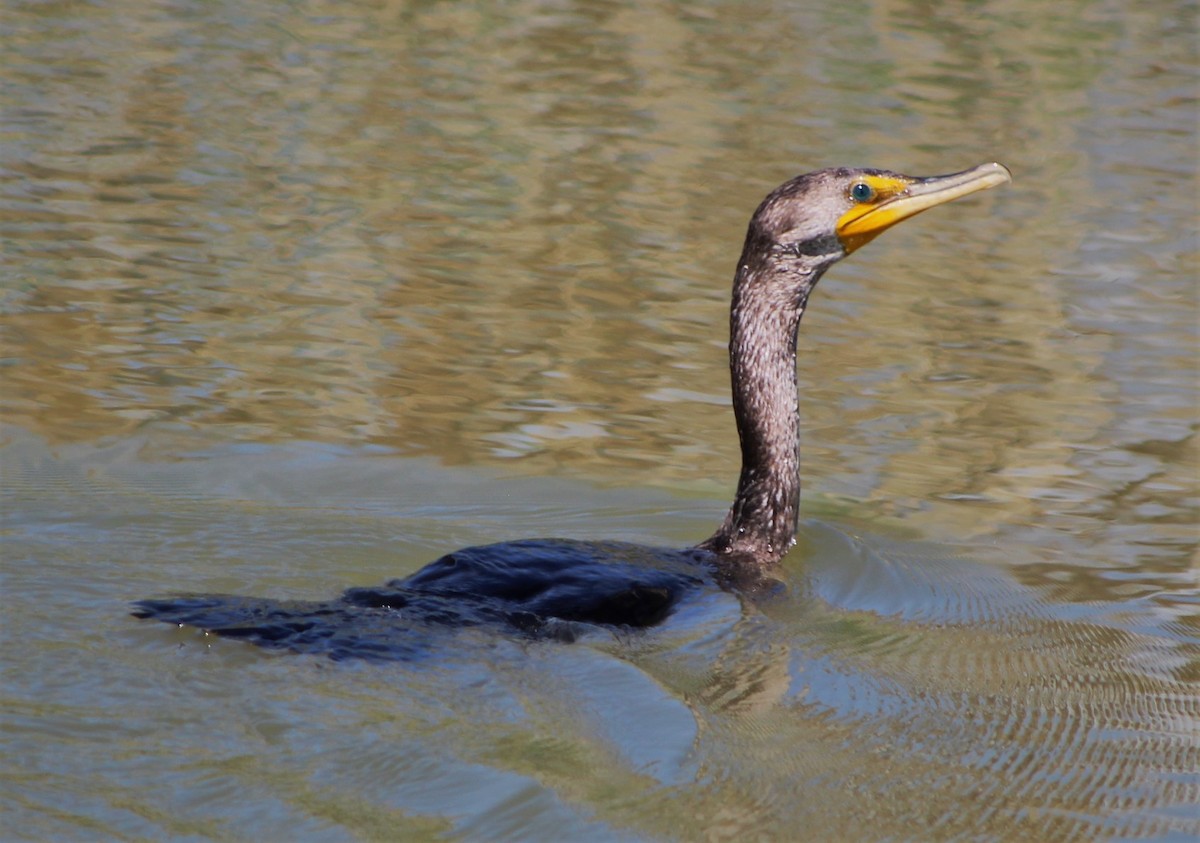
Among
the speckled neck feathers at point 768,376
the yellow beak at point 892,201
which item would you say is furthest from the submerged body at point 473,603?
the yellow beak at point 892,201

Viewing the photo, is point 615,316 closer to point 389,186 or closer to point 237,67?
point 389,186

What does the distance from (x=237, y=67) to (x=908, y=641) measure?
764 centimetres

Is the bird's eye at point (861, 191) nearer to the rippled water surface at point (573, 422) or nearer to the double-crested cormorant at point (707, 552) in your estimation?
the double-crested cormorant at point (707, 552)

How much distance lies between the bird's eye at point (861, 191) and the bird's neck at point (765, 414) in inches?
11.1

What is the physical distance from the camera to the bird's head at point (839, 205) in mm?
5098

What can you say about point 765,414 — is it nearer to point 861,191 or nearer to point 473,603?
point 861,191

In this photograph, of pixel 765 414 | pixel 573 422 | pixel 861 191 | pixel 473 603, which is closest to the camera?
pixel 473 603

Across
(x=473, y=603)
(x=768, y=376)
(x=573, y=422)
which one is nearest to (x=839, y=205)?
(x=768, y=376)

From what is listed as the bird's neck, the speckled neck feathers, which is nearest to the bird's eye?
the speckled neck feathers

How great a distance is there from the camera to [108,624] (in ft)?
13.6

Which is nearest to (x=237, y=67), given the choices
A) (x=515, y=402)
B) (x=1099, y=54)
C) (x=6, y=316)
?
(x=6, y=316)

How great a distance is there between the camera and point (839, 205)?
511 centimetres

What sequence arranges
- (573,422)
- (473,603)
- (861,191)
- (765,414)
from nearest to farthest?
1. (473,603)
2. (861,191)
3. (765,414)
4. (573,422)

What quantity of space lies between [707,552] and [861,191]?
4.05ft
